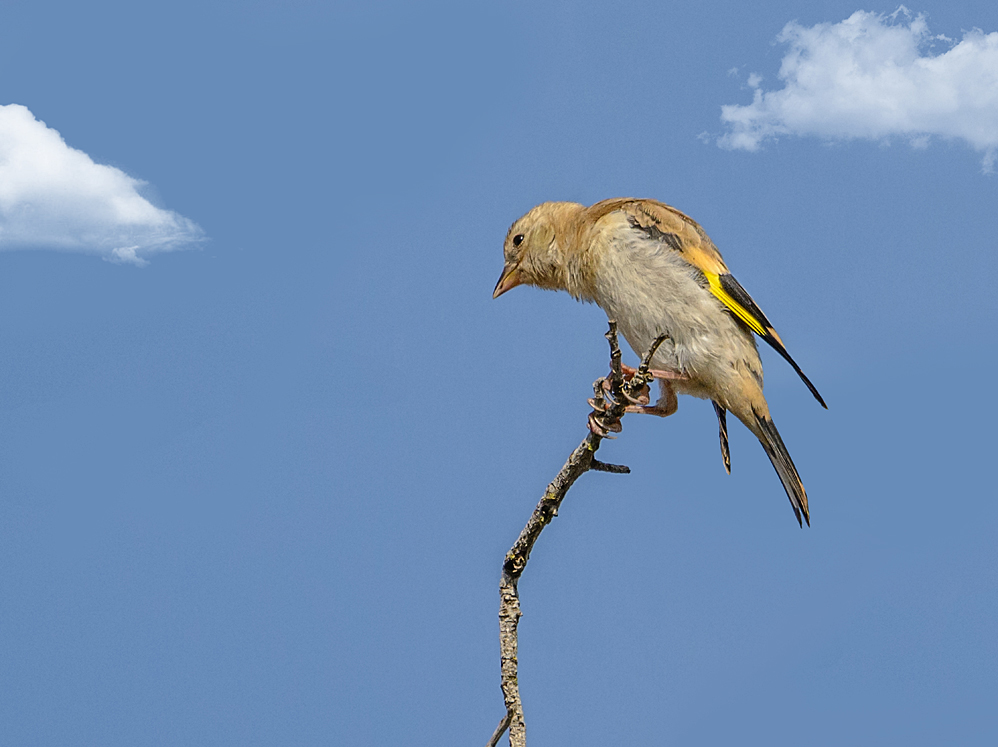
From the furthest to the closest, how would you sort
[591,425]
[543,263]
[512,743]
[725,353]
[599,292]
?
[543,263], [599,292], [725,353], [591,425], [512,743]

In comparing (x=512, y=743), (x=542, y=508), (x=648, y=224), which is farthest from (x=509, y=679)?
(x=648, y=224)

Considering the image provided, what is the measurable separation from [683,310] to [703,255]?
14.3 inches

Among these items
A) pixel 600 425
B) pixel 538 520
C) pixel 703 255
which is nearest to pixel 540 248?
pixel 703 255

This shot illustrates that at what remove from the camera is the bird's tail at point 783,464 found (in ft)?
14.3

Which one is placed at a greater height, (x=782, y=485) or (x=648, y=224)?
(x=648, y=224)

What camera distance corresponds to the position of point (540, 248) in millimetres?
4938

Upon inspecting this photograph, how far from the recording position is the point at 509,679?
12.6 ft

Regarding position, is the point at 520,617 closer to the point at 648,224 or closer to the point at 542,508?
the point at 542,508

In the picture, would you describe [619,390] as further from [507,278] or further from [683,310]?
[507,278]

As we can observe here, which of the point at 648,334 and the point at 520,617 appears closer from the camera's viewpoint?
the point at 520,617

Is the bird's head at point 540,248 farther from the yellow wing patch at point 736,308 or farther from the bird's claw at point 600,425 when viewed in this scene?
the bird's claw at point 600,425

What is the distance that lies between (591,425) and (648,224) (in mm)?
1157

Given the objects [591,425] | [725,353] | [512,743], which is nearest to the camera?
[512,743]

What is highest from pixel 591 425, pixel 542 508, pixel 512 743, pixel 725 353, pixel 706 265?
pixel 706 265
